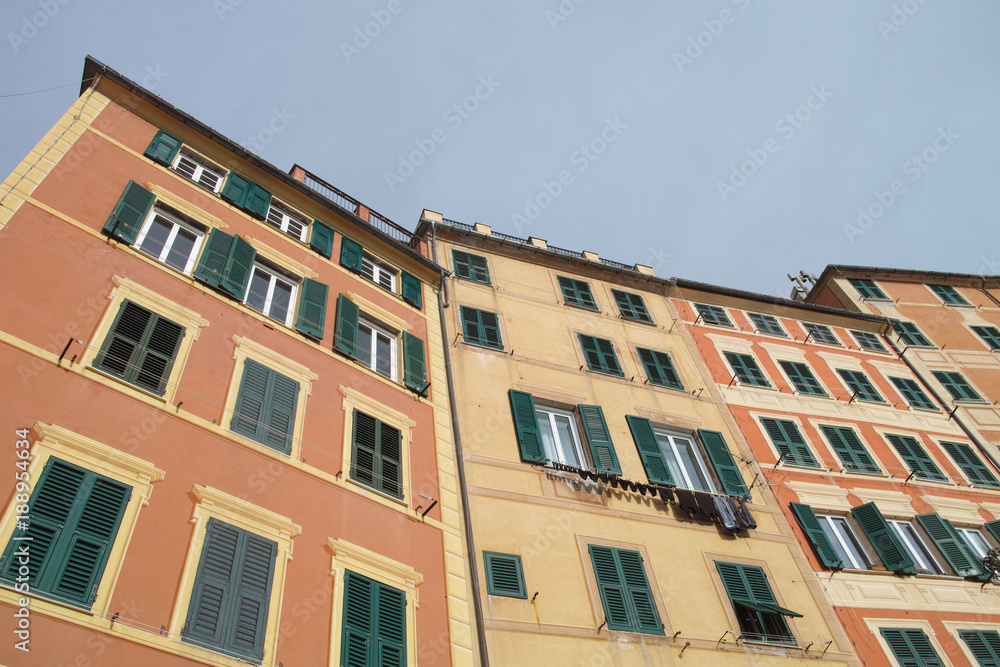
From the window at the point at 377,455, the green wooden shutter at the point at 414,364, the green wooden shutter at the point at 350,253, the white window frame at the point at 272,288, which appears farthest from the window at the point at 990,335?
the white window frame at the point at 272,288

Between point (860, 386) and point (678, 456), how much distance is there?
877 cm

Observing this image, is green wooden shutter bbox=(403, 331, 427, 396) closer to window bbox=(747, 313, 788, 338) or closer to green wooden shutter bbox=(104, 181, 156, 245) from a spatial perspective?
green wooden shutter bbox=(104, 181, 156, 245)

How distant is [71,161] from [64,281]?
3047mm

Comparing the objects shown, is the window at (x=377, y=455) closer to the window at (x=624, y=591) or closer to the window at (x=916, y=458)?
the window at (x=624, y=591)

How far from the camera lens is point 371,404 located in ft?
42.8

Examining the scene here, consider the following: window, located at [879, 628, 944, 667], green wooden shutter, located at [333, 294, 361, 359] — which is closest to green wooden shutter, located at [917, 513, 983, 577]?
window, located at [879, 628, 944, 667]

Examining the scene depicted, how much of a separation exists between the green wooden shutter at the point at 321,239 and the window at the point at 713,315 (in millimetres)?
12076

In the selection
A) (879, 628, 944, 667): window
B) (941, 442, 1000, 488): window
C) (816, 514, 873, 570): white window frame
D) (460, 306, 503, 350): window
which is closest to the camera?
(879, 628, 944, 667): window

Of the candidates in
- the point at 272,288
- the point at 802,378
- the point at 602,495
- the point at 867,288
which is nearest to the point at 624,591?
the point at 602,495

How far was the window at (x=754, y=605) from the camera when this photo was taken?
13.5m

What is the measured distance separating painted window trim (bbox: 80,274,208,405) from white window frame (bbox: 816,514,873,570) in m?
14.0

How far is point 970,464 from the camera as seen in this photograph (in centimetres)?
2061

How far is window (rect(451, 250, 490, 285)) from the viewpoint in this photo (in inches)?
778

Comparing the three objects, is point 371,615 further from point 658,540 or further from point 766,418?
point 766,418
